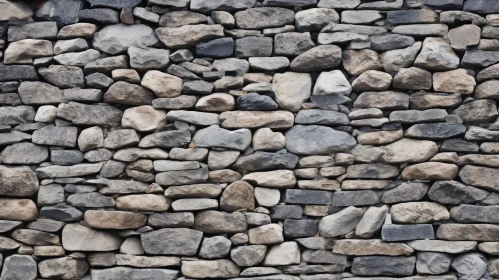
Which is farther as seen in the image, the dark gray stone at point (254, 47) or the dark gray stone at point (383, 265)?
the dark gray stone at point (254, 47)

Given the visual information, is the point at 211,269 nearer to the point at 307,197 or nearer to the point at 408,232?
the point at 307,197

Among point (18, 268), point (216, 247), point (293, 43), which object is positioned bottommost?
point (18, 268)

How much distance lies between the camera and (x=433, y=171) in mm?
3775

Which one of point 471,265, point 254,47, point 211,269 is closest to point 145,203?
point 211,269

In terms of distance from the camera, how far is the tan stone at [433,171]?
12.4 feet

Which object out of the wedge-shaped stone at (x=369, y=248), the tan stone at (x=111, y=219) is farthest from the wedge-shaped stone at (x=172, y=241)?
the wedge-shaped stone at (x=369, y=248)

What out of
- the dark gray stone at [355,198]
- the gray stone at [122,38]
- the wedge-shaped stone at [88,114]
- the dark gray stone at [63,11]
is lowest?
the dark gray stone at [355,198]

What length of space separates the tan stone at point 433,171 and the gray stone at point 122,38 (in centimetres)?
169

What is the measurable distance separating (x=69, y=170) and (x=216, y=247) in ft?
3.16

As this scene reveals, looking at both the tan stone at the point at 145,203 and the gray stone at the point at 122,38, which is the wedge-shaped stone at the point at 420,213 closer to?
the tan stone at the point at 145,203

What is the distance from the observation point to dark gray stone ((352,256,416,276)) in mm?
3783

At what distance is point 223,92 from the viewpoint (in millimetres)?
3924

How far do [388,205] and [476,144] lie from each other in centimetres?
60

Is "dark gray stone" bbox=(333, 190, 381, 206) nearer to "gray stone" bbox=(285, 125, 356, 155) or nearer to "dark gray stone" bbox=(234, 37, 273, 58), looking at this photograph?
"gray stone" bbox=(285, 125, 356, 155)
